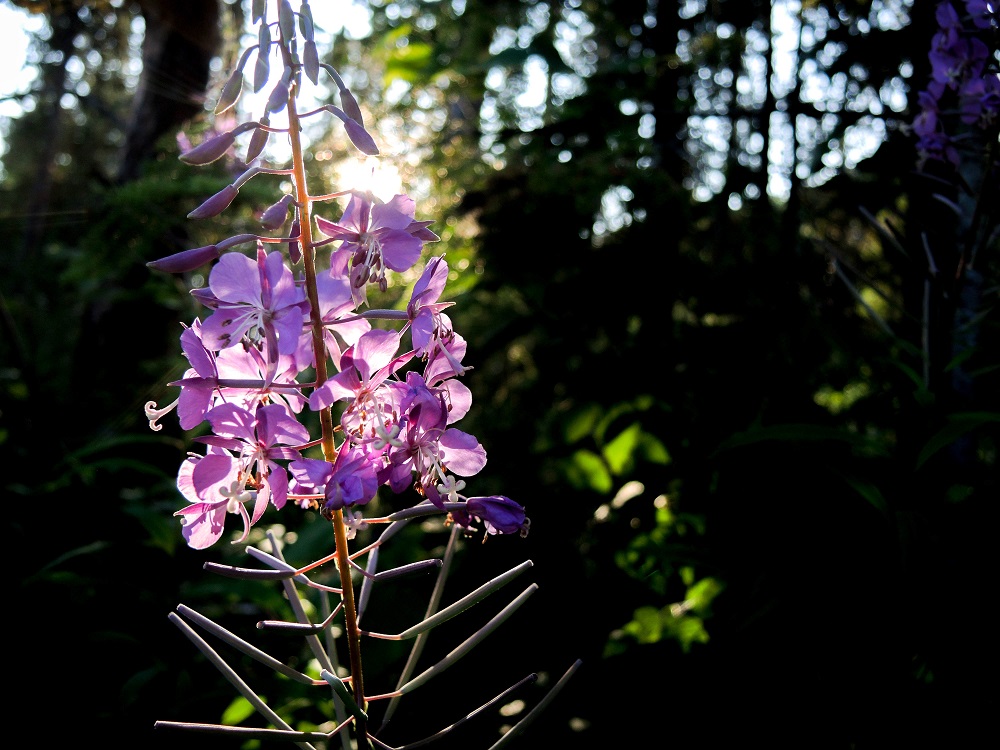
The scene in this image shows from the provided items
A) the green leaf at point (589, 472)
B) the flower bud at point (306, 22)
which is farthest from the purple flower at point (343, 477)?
the green leaf at point (589, 472)

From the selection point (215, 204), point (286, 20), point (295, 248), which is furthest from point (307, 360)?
point (286, 20)

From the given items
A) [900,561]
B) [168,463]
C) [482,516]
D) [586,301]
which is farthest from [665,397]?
[168,463]

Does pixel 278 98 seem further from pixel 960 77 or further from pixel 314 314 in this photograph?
pixel 960 77

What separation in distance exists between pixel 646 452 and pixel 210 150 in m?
2.02

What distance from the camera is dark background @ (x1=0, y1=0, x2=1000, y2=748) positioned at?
174cm

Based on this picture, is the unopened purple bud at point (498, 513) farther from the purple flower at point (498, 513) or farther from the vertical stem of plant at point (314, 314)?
the vertical stem of plant at point (314, 314)

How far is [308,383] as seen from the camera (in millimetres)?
1043

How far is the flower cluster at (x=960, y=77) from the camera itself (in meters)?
2.08

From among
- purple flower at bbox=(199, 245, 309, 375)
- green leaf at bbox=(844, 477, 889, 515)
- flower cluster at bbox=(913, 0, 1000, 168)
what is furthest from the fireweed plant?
flower cluster at bbox=(913, 0, 1000, 168)

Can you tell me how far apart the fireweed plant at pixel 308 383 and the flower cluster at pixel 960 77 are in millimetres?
1950

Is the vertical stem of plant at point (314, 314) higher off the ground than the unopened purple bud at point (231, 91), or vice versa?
the unopened purple bud at point (231, 91)

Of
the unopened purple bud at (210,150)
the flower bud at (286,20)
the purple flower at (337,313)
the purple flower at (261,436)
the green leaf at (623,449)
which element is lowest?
the green leaf at (623,449)

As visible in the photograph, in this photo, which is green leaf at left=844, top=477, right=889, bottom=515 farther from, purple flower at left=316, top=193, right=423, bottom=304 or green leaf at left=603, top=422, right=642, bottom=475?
purple flower at left=316, top=193, right=423, bottom=304

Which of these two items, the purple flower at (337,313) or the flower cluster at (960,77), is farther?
the flower cluster at (960,77)
